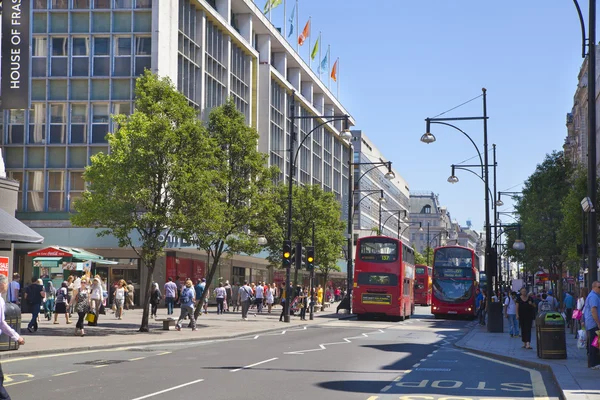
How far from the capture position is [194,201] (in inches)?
1145

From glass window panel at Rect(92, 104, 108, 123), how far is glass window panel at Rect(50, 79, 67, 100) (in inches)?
70.2

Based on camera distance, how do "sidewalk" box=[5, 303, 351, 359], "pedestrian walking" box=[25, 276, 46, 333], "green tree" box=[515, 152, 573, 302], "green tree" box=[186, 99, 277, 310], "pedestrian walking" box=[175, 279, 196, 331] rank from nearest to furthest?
"sidewalk" box=[5, 303, 351, 359], "pedestrian walking" box=[25, 276, 46, 333], "pedestrian walking" box=[175, 279, 196, 331], "green tree" box=[186, 99, 277, 310], "green tree" box=[515, 152, 573, 302]

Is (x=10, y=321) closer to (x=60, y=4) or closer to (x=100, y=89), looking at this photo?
(x=100, y=89)

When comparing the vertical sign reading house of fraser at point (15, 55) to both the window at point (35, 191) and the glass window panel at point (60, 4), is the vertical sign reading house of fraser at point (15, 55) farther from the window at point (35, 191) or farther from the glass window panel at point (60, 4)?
the window at point (35, 191)

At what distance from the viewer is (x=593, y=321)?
1661 centimetres

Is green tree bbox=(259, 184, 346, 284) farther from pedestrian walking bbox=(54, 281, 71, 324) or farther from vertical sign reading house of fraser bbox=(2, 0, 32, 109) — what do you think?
vertical sign reading house of fraser bbox=(2, 0, 32, 109)

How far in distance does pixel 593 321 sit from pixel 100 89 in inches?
1555

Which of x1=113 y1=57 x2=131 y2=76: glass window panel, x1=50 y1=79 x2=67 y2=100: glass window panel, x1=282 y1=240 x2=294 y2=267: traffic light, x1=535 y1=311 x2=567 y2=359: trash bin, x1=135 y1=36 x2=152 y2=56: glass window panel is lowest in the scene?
x1=535 y1=311 x2=567 y2=359: trash bin

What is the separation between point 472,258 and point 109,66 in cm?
2291

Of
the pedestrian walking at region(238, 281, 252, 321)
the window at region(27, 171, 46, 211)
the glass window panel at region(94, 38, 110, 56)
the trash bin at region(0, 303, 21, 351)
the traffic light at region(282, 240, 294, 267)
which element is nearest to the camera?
the trash bin at region(0, 303, 21, 351)

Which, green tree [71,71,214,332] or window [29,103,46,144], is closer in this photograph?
green tree [71,71,214,332]

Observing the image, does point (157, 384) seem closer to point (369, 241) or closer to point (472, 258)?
point (369, 241)

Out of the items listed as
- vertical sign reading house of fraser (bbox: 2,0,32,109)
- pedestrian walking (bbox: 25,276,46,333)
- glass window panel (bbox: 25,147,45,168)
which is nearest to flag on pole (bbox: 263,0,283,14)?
glass window panel (bbox: 25,147,45,168)

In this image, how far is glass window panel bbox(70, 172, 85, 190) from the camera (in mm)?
51375
